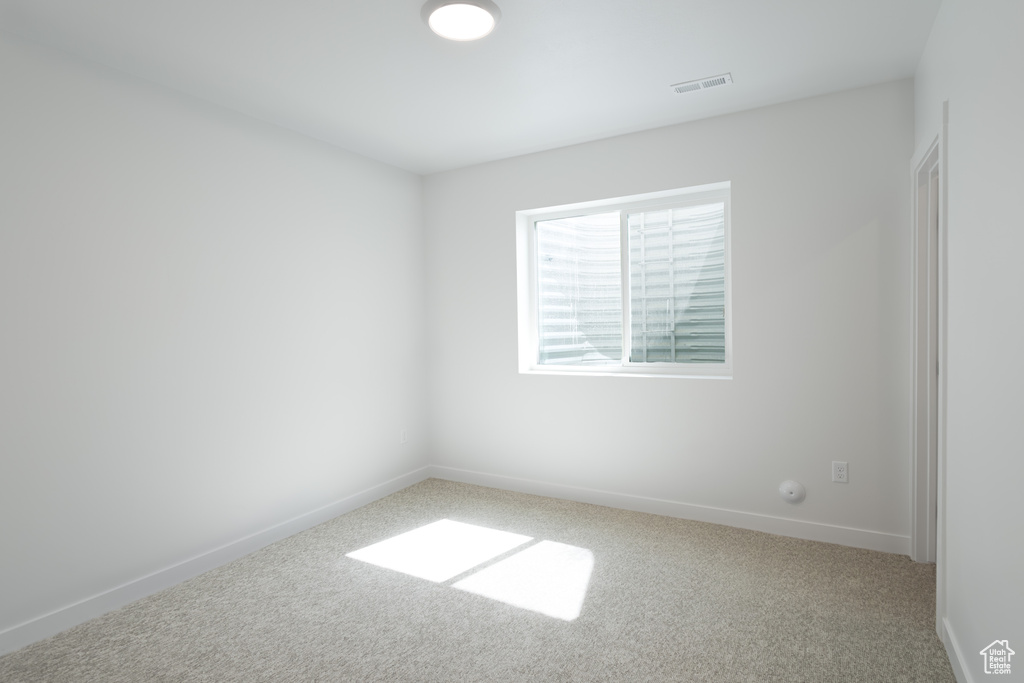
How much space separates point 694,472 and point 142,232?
3.39 m

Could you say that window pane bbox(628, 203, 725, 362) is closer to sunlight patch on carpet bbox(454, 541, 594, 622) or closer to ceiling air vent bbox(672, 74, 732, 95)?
ceiling air vent bbox(672, 74, 732, 95)

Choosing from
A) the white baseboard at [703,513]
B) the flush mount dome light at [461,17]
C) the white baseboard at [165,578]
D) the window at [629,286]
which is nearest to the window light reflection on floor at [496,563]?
the white baseboard at [165,578]

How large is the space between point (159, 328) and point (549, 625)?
7.76 ft

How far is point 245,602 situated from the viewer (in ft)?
8.41

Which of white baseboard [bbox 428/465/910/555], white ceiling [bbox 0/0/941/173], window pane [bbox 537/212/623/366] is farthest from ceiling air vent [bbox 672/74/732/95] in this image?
white baseboard [bbox 428/465/910/555]

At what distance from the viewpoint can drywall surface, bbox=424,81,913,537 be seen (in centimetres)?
291

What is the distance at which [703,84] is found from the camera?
2869 millimetres

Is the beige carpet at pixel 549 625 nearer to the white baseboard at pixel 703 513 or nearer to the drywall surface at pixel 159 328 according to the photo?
the white baseboard at pixel 703 513

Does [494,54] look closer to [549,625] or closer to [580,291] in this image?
[580,291]

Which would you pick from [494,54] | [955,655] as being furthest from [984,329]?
[494,54]

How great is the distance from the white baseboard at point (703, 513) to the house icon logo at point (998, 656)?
146cm

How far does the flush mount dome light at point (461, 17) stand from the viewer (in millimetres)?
2080

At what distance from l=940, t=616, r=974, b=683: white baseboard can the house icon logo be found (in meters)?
0.22

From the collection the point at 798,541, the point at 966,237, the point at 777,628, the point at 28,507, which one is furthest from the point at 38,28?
the point at 798,541
